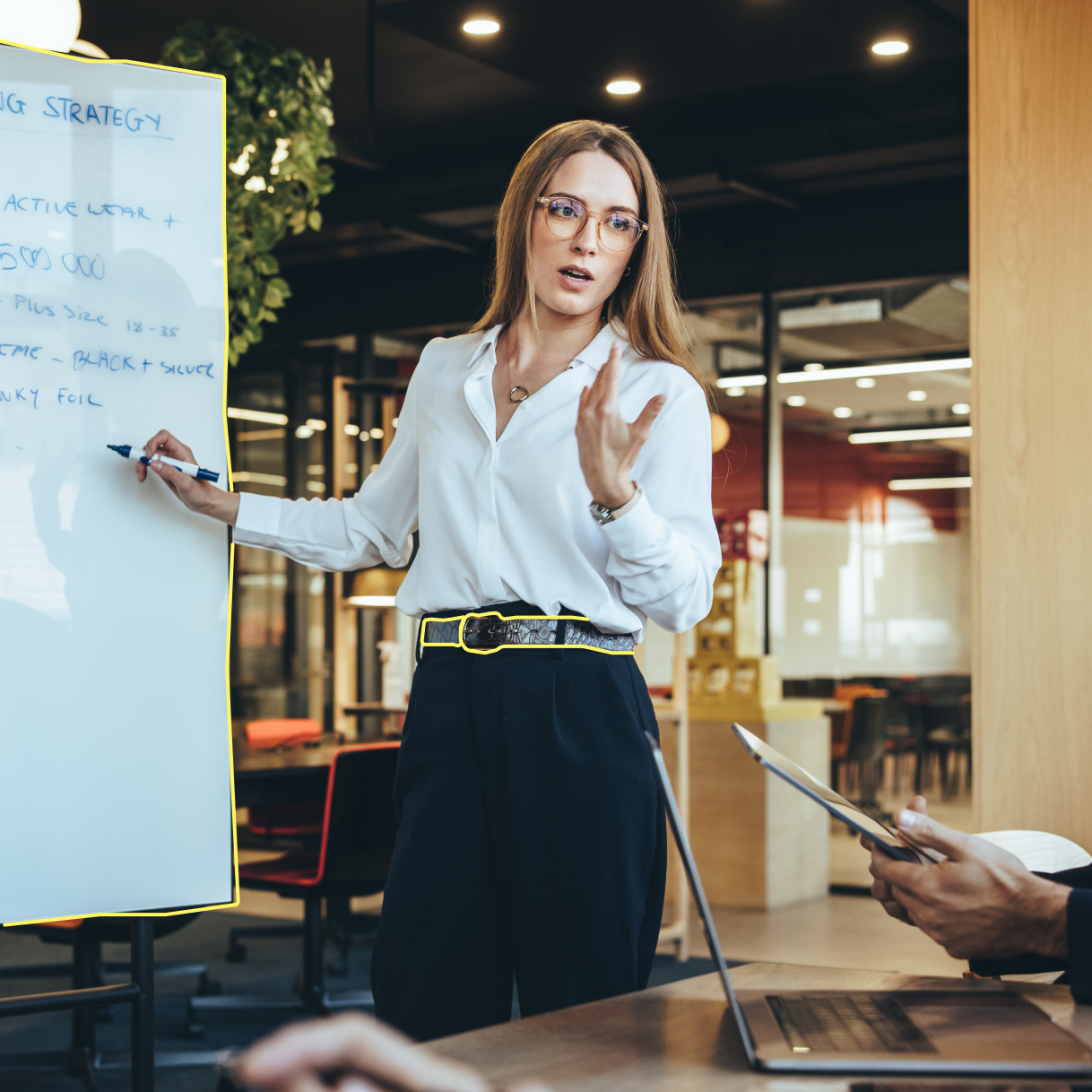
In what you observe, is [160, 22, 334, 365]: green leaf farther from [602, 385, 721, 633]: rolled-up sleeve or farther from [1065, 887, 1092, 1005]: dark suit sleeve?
[1065, 887, 1092, 1005]: dark suit sleeve

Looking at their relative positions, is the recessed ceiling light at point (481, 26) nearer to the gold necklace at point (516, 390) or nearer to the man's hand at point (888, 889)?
the gold necklace at point (516, 390)

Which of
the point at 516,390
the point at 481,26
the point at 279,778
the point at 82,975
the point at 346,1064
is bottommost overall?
the point at 82,975

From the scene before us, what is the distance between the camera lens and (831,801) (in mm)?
1080

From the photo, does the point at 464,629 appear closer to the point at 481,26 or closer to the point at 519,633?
the point at 519,633

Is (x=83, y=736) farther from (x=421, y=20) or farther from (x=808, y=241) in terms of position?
(x=808, y=241)

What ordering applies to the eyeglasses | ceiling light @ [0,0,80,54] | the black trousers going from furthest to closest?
1. ceiling light @ [0,0,80,54]
2. the eyeglasses
3. the black trousers

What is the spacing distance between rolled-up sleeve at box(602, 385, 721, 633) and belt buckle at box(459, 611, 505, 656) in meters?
0.16

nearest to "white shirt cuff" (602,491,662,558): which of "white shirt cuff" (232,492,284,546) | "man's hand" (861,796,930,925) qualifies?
"man's hand" (861,796,930,925)

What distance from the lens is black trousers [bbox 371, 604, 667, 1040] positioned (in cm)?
161

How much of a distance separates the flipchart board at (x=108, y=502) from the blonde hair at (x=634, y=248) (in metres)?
0.54

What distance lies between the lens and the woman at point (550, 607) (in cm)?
161

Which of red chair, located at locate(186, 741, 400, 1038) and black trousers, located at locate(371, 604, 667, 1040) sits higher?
black trousers, located at locate(371, 604, 667, 1040)

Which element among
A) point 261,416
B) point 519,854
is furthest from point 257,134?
point 261,416

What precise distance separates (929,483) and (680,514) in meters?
5.46
